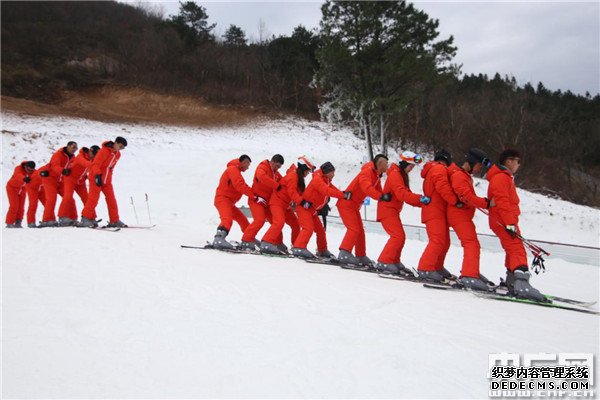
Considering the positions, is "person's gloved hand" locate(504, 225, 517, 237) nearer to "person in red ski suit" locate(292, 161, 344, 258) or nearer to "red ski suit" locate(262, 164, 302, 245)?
"person in red ski suit" locate(292, 161, 344, 258)

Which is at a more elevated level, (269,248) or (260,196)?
(260,196)

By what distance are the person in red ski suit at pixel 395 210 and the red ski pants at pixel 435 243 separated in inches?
17.1

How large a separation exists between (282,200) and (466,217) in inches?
145

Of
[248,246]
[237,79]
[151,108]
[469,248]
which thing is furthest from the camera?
[237,79]

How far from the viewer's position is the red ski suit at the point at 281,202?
8.48 metres

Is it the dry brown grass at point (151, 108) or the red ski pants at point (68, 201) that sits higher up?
the dry brown grass at point (151, 108)

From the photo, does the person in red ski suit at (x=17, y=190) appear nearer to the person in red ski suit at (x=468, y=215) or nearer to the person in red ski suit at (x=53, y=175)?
the person in red ski suit at (x=53, y=175)

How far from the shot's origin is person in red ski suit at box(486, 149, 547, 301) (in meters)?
5.67

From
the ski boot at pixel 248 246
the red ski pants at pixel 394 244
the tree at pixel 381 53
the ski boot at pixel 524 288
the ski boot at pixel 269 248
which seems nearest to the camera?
the ski boot at pixel 524 288

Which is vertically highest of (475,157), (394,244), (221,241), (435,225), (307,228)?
(475,157)

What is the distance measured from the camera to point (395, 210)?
7.24 metres

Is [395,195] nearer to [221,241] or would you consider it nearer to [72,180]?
[221,241]

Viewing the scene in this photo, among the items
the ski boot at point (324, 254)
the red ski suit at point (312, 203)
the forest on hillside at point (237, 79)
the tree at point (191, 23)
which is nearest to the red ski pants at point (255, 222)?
the red ski suit at point (312, 203)

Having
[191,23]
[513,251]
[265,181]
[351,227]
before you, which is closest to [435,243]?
[513,251]
